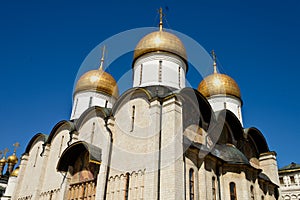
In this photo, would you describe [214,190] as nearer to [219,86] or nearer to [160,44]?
[160,44]

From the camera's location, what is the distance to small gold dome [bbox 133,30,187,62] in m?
13.6

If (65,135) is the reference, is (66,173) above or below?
below

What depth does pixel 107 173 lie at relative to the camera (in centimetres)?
1016

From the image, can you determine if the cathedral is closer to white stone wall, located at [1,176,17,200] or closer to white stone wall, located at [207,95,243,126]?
white stone wall, located at [207,95,243,126]

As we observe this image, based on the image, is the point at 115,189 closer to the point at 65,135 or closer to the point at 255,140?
the point at 65,135

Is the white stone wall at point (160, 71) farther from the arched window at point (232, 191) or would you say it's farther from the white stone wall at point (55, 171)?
the arched window at point (232, 191)

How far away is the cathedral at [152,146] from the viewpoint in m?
8.95

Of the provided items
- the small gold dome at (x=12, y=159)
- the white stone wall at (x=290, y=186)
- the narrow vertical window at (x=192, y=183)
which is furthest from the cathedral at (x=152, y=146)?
the small gold dome at (x=12, y=159)

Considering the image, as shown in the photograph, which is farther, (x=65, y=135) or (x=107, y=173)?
(x=65, y=135)

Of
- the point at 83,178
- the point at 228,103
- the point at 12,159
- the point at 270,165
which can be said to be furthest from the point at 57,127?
the point at 12,159

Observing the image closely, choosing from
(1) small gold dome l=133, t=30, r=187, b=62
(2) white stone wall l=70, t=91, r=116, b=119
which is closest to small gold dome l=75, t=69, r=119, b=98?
(2) white stone wall l=70, t=91, r=116, b=119

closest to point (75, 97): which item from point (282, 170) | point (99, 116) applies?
point (99, 116)

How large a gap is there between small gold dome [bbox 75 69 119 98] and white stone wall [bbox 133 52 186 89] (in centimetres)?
284

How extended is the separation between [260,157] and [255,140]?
916 mm
